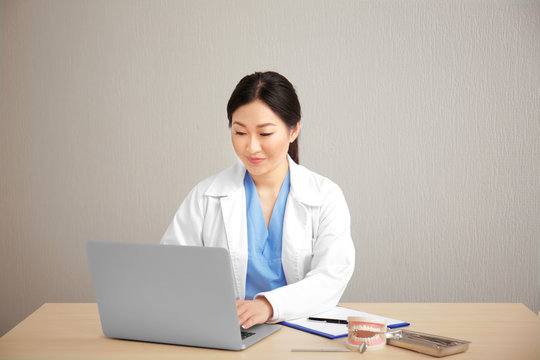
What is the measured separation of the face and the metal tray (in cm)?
81

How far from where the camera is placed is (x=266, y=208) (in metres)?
2.05

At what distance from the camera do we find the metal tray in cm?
123

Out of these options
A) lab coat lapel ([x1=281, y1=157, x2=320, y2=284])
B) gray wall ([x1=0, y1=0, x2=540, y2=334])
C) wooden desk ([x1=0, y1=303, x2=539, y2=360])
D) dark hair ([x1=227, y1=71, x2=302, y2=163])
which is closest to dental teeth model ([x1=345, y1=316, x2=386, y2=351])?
wooden desk ([x1=0, y1=303, x2=539, y2=360])

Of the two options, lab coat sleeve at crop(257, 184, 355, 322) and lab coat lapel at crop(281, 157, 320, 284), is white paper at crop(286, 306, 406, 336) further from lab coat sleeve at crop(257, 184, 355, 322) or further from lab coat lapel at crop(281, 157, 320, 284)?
lab coat lapel at crop(281, 157, 320, 284)

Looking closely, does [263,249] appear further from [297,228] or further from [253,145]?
[253,145]

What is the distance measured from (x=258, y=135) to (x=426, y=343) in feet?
3.07

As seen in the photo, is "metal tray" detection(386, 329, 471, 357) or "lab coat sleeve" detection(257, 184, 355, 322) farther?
"lab coat sleeve" detection(257, 184, 355, 322)

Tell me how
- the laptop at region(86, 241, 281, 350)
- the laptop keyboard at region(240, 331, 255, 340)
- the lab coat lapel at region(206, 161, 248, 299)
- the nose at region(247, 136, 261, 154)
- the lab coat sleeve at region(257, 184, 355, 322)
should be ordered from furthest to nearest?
the lab coat lapel at region(206, 161, 248, 299) → the nose at region(247, 136, 261, 154) → the lab coat sleeve at region(257, 184, 355, 322) → the laptop keyboard at region(240, 331, 255, 340) → the laptop at region(86, 241, 281, 350)

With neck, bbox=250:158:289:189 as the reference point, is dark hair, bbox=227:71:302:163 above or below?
above

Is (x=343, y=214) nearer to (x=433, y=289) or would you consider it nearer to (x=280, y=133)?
(x=280, y=133)

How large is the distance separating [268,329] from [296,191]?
0.69 meters

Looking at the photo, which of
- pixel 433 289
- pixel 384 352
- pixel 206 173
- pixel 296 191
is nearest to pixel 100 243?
pixel 384 352

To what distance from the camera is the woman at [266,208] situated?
1888 mm

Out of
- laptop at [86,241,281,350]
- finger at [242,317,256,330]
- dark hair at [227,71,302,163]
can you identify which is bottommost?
finger at [242,317,256,330]
